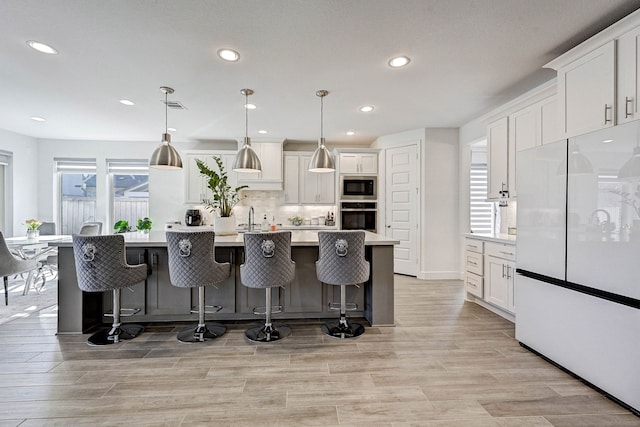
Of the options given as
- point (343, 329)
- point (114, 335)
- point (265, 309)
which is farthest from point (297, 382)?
point (114, 335)

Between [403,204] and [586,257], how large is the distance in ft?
11.2

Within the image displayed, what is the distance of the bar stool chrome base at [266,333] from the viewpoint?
267 centimetres

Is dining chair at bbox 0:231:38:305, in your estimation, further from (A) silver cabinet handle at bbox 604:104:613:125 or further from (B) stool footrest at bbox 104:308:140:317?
(A) silver cabinet handle at bbox 604:104:613:125

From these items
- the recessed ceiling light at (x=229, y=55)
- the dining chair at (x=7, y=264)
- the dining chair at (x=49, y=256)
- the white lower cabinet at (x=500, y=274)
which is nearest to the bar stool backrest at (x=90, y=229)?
the dining chair at (x=49, y=256)

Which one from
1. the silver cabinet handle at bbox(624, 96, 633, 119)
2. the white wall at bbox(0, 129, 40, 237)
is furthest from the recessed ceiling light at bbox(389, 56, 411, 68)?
the white wall at bbox(0, 129, 40, 237)

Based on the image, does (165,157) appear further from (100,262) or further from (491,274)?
(491,274)

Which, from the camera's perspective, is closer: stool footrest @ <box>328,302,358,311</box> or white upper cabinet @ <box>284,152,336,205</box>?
stool footrest @ <box>328,302,358,311</box>

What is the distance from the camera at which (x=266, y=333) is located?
2734 millimetres

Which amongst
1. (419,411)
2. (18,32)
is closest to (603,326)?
(419,411)

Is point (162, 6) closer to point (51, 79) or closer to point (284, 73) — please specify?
point (284, 73)

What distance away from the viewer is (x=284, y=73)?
2973mm

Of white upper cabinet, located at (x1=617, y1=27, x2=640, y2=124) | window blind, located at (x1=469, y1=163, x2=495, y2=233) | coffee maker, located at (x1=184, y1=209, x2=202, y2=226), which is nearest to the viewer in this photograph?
white upper cabinet, located at (x1=617, y1=27, x2=640, y2=124)

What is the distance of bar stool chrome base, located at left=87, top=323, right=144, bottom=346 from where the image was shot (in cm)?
262

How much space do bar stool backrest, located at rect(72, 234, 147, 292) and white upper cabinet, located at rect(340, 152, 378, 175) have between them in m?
4.02
